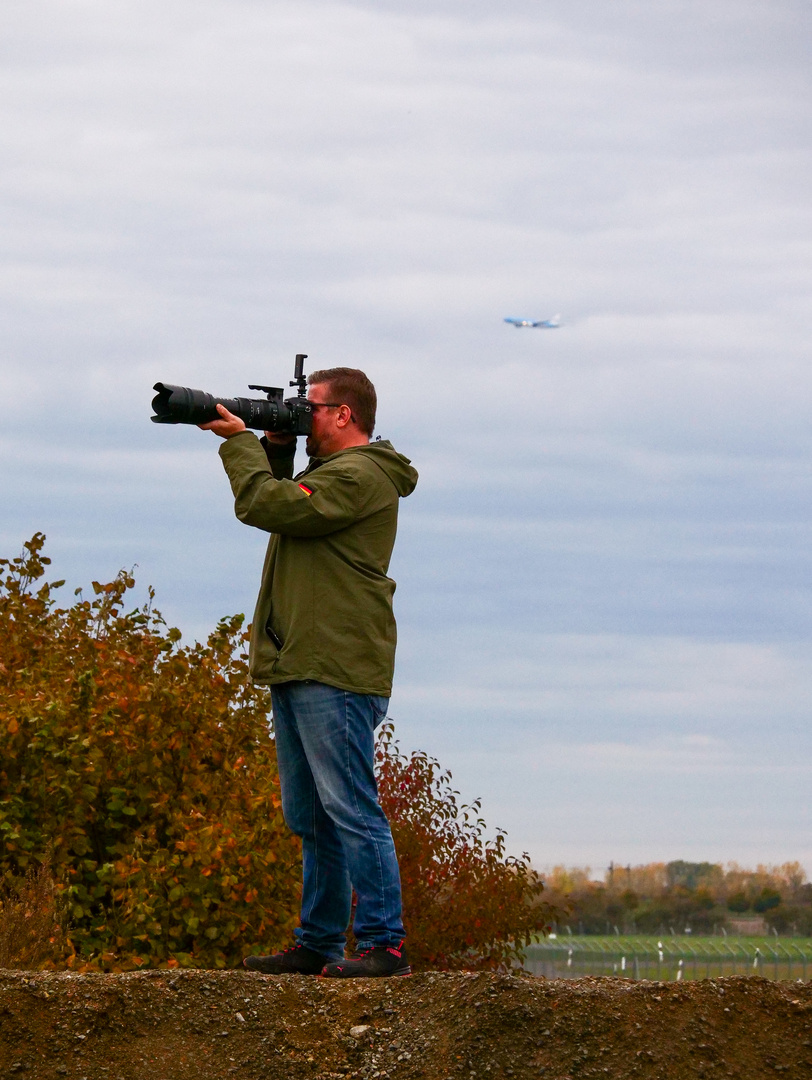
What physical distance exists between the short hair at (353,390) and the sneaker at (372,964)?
210cm

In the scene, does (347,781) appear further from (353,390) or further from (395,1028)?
(353,390)

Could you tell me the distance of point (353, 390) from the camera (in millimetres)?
5887

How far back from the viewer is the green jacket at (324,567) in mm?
5504

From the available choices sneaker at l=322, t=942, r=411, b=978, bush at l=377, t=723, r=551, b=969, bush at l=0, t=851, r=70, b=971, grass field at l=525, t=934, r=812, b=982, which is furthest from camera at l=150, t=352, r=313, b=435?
grass field at l=525, t=934, r=812, b=982

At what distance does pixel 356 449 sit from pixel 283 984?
7.02 ft

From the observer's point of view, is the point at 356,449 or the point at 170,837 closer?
the point at 356,449

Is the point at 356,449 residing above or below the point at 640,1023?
above

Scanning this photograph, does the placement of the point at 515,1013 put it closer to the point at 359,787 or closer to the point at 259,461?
the point at 359,787

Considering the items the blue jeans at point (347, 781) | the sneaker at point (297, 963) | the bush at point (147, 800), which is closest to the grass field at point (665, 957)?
the bush at point (147, 800)

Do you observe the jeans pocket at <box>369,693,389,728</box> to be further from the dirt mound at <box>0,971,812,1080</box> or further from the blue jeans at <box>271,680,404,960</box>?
the dirt mound at <box>0,971,812,1080</box>

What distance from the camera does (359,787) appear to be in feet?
18.3

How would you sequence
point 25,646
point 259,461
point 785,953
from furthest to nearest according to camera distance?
1. point 785,953
2. point 25,646
3. point 259,461

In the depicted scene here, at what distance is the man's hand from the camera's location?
568 centimetres

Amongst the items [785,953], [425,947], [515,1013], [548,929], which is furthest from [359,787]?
[785,953]
